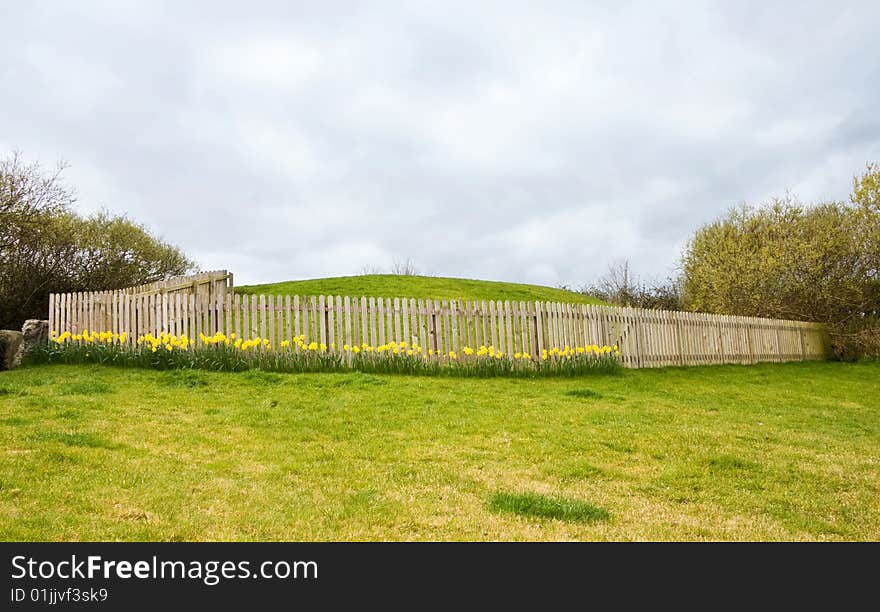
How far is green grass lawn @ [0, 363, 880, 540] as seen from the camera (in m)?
4.33

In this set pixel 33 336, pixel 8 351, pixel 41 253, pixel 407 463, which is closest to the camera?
pixel 407 463

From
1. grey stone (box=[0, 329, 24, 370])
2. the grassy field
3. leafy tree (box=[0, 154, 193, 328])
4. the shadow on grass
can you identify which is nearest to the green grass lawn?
the shadow on grass

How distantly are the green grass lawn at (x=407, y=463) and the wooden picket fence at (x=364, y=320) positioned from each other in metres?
2.04

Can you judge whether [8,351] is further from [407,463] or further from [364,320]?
[407,463]

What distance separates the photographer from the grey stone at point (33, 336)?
13.1 meters

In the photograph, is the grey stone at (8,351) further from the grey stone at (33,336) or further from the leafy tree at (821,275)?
the leafy tree at (821,275)

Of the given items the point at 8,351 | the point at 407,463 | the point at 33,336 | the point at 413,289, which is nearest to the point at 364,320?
the point at 33,336

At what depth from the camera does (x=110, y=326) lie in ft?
43.9

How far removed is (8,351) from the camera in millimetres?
13008

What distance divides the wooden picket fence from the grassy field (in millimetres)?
9353

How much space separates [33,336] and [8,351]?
1.78ft

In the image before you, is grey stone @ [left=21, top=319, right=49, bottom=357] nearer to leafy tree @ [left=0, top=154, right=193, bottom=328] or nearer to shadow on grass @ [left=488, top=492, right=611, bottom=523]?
leafy tree @ [left=0, top=154, right=193, bottom=328]

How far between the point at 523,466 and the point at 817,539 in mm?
2594
